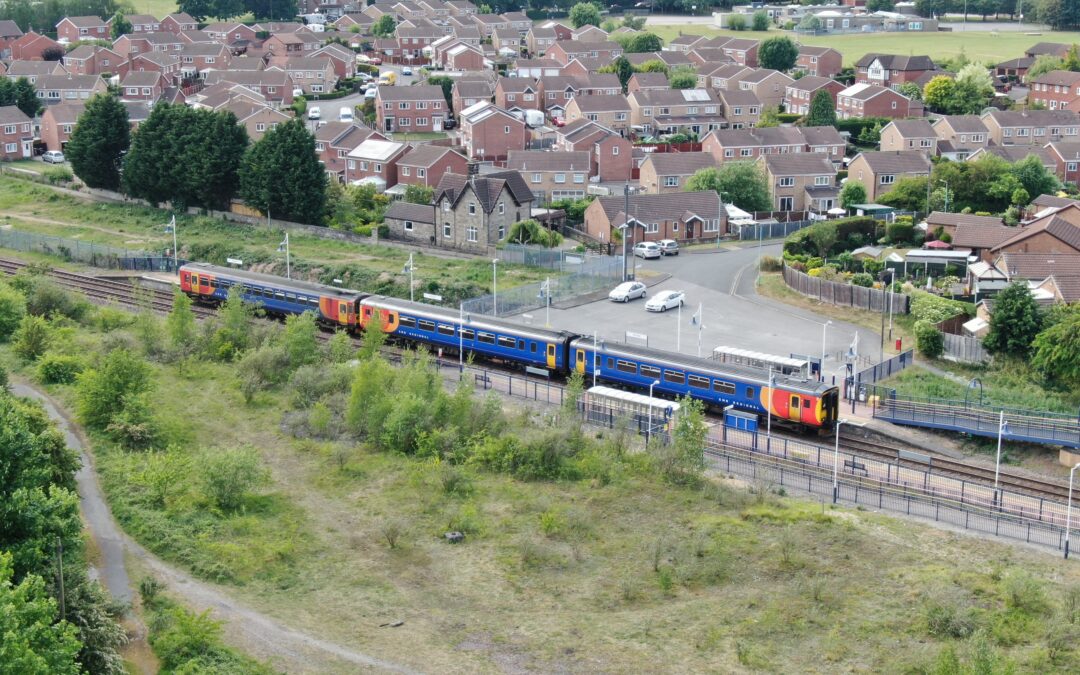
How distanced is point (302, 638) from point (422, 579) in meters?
4.51

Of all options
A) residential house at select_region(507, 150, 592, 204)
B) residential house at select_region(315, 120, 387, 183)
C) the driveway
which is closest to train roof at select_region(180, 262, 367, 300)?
the driveway

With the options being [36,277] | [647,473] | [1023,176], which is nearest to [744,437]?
[647,473]

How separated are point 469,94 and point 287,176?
38288 millimetres

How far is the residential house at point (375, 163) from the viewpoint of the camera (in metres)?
87.9

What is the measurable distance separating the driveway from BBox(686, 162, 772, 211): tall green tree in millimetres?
14599

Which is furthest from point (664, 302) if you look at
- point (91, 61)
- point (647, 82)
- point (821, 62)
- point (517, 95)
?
point (91, 61)

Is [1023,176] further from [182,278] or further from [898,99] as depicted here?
[182,278]

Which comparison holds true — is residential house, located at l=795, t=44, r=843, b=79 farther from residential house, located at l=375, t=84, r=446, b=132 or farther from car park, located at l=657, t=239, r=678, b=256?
car park, located at l=657, t=239, r=678, b=256

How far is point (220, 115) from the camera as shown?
79.2m

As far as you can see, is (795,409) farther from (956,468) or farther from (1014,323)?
(1014,323)

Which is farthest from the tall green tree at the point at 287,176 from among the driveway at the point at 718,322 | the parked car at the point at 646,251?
the driveway at the point at 718,322

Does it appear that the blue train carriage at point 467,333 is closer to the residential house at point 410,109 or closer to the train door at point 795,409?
the train door at point 795,409

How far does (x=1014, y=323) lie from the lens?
51.6m

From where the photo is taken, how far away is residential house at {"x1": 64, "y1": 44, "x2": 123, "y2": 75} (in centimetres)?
13262
